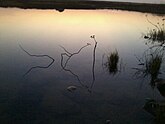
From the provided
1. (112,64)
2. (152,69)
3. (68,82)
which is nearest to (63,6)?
(112,64)

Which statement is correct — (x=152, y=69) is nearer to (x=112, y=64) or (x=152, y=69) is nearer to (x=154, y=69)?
(x=154, y=69)

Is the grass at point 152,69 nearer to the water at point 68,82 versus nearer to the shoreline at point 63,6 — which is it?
the water at point 68,82

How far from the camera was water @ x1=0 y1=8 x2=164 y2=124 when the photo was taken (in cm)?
473

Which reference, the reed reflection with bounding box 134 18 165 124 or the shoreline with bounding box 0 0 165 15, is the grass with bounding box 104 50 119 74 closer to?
the reed reflection with bounding box 134 18 165 124

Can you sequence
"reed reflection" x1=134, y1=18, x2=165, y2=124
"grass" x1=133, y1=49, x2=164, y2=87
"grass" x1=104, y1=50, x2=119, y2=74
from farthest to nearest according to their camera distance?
"grass" x1=104, y1=50, x2=119, y2=74 → "grass" x1=133, y1=49, x2=164, y2=87 → "reed reflection" x1=134, y1=18, x2=165, y2=124

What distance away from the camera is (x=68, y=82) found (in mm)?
6070

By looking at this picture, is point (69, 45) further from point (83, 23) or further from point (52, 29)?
point (83, 23)

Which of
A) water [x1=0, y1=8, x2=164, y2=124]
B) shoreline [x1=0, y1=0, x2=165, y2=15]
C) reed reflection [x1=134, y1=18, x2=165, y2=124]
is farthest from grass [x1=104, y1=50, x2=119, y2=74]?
shoreline [x1=0, y1=0, x2=165, y2=15]

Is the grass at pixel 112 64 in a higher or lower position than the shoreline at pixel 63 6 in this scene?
lower

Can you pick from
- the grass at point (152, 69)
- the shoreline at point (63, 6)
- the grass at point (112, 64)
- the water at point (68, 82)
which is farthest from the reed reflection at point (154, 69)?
the shoreline at point (63, 6)

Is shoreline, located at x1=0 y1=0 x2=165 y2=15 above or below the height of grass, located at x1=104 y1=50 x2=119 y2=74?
above

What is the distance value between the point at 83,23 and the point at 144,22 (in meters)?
3.01

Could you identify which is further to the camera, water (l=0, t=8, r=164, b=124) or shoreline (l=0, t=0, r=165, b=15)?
shoreline (l=0, t=0, r=165, b=15)

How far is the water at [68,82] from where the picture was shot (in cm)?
473
